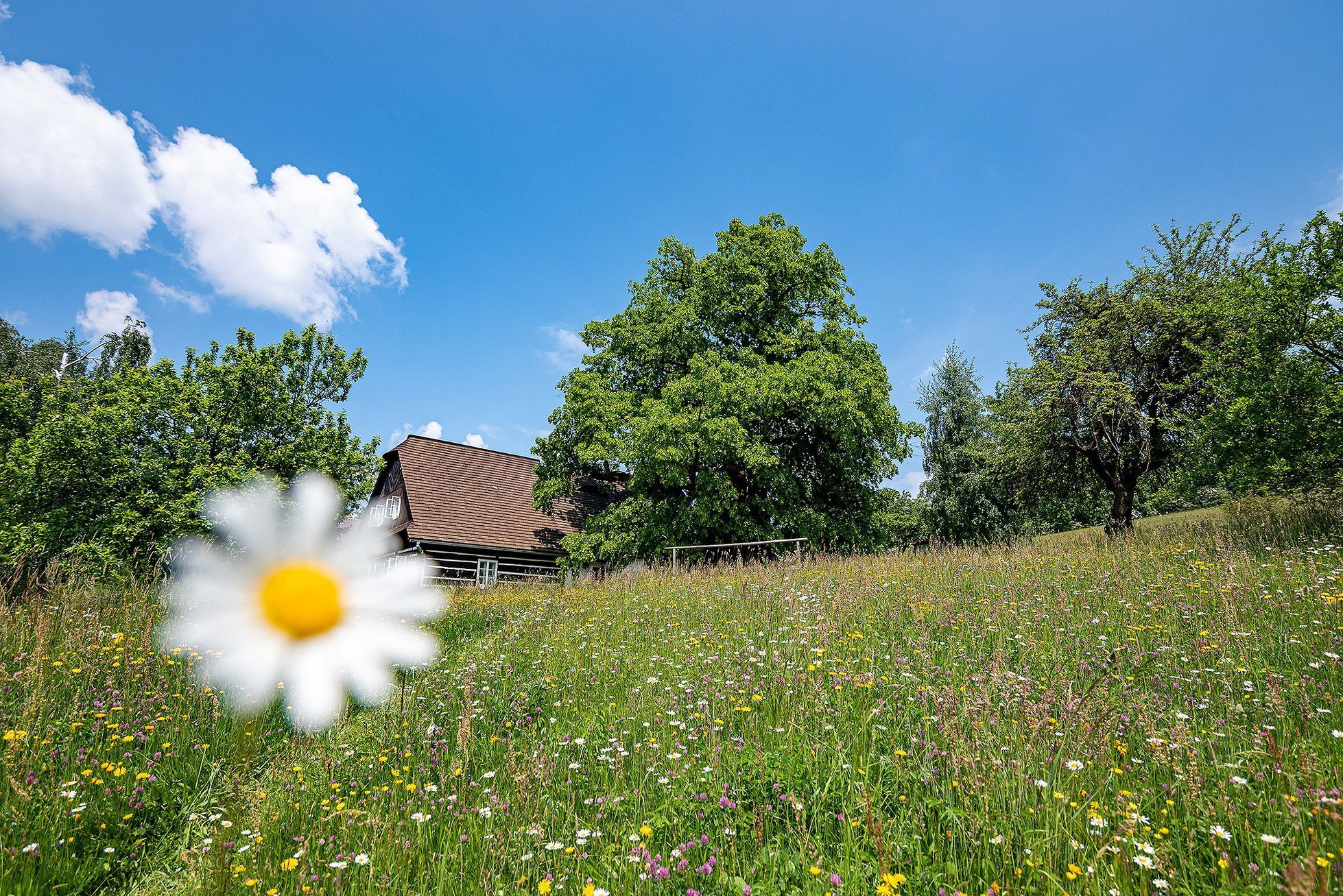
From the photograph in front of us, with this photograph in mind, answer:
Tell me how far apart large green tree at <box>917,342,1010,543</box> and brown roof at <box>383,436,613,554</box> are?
66.0 feet

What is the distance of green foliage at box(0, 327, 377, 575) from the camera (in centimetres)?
1944

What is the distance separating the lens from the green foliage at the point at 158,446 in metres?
19.4

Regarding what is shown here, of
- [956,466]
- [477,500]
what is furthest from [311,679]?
[956,466]

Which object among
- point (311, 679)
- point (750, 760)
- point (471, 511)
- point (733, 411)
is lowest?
point (750, 760)

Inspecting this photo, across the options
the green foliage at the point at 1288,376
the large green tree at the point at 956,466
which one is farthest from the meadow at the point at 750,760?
the large green tree at the point at 956,466

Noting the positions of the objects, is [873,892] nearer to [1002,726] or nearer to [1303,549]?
[1002,726]

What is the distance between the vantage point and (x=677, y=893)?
3145mm

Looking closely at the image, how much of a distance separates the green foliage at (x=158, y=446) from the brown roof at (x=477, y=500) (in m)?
3.87

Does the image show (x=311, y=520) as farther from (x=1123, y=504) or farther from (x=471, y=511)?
(x=471, y=511)

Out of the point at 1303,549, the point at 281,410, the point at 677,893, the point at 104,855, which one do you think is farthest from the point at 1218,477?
the point at 281,410

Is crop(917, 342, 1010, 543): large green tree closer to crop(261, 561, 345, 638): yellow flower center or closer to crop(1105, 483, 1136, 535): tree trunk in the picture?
crop(1105, 483, 1136, 535): tree trunk

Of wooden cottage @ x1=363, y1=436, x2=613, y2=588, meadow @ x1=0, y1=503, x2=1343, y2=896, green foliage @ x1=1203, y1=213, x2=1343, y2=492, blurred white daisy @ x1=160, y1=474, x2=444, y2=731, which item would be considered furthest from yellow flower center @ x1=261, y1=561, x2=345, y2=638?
wooden cottage @ x1=363, y1=436, x2=613, y2=588

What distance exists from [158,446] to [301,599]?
84.7 feet

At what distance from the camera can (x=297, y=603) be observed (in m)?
0.56
